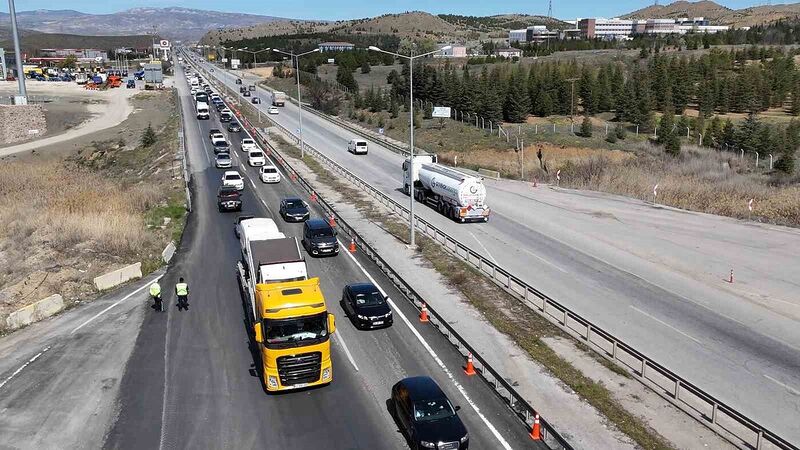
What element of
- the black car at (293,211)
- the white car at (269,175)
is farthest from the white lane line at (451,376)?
the white car at (269,175)

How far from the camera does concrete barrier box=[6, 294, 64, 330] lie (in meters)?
25.7

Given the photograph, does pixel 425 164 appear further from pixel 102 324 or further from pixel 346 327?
pixel 102 324

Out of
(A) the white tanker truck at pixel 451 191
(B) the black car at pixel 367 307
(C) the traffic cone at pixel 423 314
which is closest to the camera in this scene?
(B) the black car at pixel 367 307

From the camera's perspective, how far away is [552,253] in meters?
35.7

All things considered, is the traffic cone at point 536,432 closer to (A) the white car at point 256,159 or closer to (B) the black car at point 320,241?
(B) the black car at point 320,241

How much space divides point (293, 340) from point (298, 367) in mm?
876

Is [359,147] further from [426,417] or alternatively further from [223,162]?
[426,417]

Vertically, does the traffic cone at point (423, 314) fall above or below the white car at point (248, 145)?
below

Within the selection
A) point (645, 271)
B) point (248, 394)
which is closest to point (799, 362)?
point (645, 271)

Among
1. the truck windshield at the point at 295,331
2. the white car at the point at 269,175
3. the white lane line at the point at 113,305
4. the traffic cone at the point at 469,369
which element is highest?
the truck windshield at the point at 295,331

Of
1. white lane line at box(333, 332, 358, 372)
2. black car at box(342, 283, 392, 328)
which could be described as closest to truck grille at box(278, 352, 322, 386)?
white lane line at box(333, 332, 358, 372)

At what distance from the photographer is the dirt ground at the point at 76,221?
104 feet

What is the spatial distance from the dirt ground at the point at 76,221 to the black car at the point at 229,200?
3849mm

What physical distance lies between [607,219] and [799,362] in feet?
71.5
